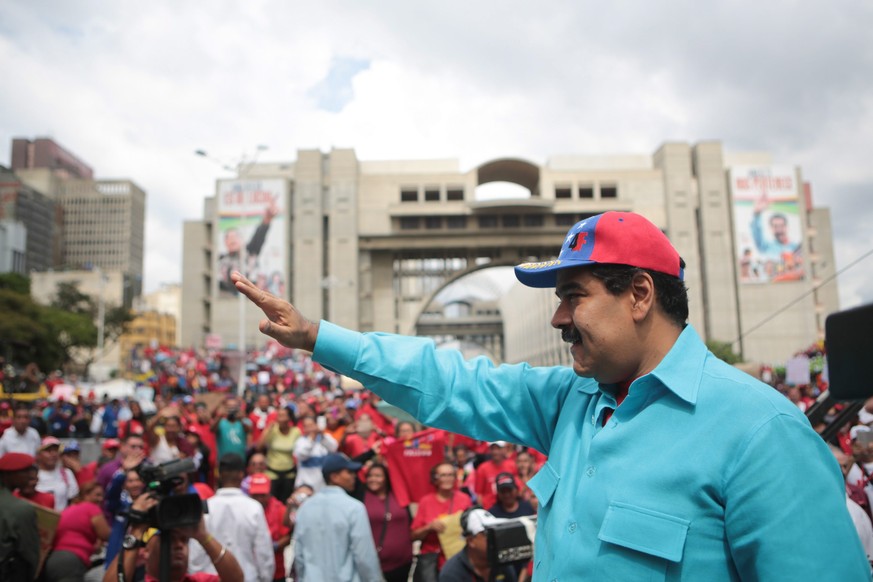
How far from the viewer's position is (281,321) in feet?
5.99

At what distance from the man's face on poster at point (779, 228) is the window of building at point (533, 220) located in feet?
50.9

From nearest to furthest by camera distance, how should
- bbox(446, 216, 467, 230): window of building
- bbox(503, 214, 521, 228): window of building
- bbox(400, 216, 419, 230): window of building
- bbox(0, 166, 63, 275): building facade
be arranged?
bbox(400, 216, 419, 230): window of building, bbox(446, 216, 467, 230): window of building, bbox(503, 214, 521, 228): window of building, bbox(0, 166, 63, 275): building facade

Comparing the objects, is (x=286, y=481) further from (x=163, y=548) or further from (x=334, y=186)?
(x=334, y=186)

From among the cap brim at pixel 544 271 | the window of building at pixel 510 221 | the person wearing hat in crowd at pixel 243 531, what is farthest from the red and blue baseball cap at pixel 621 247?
the window of building at pixel 510 221

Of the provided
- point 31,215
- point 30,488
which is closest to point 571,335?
point 30,488

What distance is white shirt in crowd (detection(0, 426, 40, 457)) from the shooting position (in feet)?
28.5

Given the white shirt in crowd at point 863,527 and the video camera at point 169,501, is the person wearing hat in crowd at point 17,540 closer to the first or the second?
the video camera at point 169,501

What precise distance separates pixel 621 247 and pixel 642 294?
0.42 ft

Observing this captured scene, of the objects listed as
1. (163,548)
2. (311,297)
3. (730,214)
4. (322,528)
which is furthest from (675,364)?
(730,214)

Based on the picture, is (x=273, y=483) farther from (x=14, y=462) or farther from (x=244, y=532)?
(x=244, y=532)

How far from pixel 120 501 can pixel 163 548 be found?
3071 mm

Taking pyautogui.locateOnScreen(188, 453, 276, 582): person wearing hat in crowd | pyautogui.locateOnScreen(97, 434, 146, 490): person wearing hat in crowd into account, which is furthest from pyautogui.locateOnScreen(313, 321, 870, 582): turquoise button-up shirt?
pyautogui.locateOnScreen(97, 434, 146, 490): person wearing hat in crowd

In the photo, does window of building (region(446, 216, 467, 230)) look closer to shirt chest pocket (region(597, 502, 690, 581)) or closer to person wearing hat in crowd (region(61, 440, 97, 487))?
person wearing hat in crowd (region(61, 440, 97, 487))

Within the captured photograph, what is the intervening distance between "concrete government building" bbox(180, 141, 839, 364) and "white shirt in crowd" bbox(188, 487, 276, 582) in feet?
128
